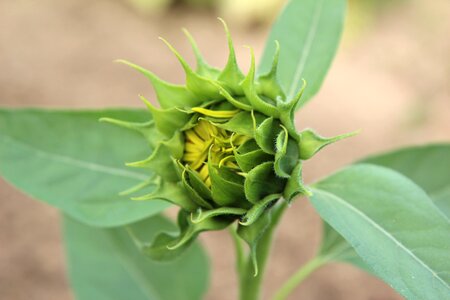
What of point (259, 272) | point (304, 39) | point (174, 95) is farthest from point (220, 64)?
point (174, 95)

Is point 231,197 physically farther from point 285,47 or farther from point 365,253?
point 285,47

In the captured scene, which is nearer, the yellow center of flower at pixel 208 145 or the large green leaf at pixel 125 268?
the yellow center of flower at pixel 208 145

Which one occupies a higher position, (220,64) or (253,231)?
(253,231)

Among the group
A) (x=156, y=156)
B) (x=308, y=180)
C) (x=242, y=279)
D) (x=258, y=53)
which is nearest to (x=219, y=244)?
(x=308, y=180)

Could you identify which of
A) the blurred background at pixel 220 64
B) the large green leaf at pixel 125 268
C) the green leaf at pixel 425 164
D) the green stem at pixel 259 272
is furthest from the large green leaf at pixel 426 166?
the blurred background at pixel 220 64

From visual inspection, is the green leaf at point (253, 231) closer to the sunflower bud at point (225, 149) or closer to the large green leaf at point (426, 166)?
the sunflower bud at point (225, 149)

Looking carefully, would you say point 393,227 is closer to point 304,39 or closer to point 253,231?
point 253,231
